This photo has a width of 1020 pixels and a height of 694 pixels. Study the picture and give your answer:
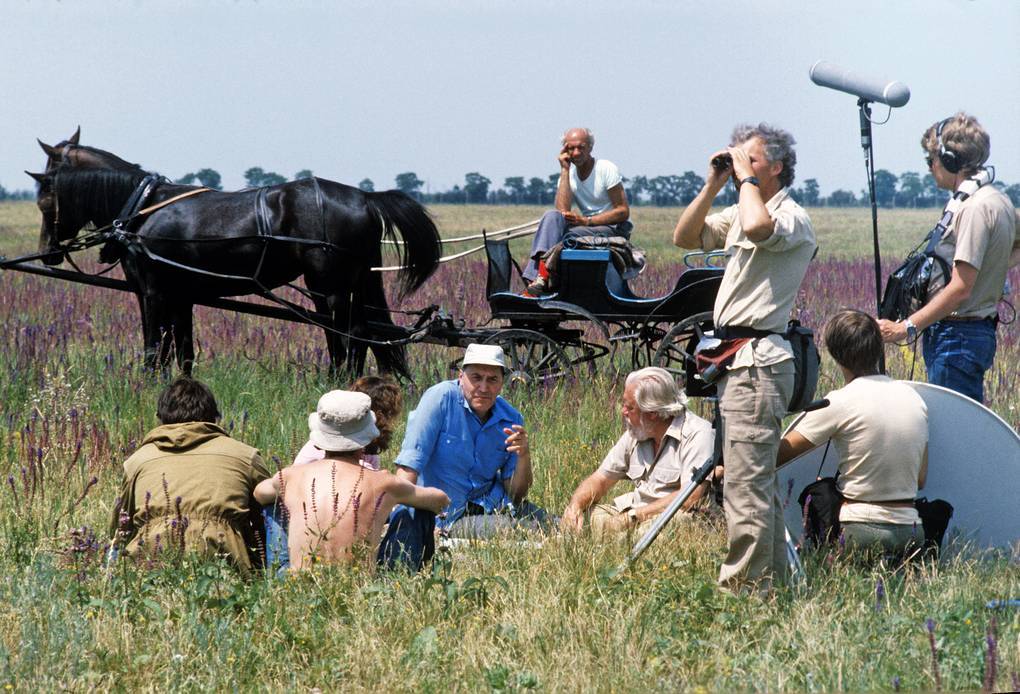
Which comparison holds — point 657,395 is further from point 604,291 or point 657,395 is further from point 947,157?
point 604,291

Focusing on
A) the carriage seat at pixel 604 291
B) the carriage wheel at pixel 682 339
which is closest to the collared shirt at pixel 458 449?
the carriage wheel at pixel 682 339

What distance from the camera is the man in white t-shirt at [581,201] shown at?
7.94 metres

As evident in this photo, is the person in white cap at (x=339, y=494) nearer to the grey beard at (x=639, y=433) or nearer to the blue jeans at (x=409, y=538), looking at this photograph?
the blue jeans at (x=409, y=538)

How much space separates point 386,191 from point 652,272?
426 inches

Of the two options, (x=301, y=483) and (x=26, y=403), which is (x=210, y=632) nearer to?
(x=301, y=483)

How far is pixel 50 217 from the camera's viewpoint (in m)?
9.62

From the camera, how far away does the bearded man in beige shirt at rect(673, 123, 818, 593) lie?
4.00 metres

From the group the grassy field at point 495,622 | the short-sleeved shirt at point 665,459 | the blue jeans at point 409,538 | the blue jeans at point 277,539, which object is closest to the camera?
the grassy field at point 495,622

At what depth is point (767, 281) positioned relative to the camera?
4.01 metres

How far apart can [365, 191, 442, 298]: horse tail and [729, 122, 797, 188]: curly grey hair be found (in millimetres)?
5207

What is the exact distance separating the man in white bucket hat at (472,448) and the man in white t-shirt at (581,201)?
252cm

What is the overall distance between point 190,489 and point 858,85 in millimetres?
3417

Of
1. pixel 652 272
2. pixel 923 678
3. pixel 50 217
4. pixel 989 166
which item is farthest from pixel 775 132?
pixel 652 272

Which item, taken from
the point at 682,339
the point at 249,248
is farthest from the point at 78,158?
the point at 682,339
